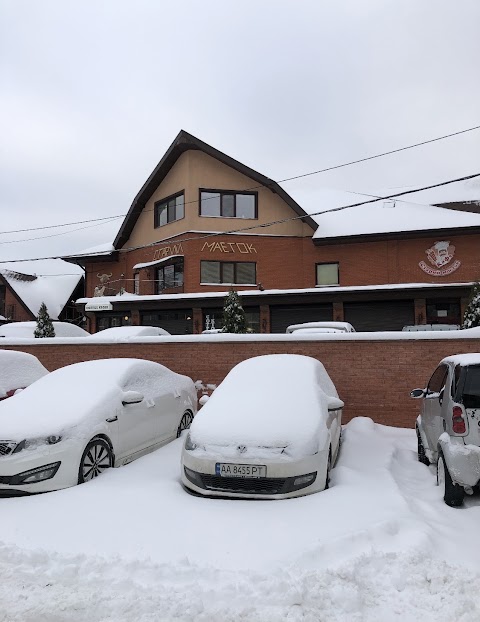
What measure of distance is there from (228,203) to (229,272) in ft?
10.7

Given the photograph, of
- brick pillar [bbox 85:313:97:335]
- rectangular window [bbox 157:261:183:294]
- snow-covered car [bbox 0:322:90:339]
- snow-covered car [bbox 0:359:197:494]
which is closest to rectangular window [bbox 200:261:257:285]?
rectangular window [bbox 157:261:183:294]

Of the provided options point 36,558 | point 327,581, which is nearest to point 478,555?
point 327,581

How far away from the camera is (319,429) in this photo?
5.10 m

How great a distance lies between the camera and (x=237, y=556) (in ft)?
11.6

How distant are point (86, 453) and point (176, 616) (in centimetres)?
283

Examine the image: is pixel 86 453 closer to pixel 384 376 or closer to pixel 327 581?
pixel 327 581

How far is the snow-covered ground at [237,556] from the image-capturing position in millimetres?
2984

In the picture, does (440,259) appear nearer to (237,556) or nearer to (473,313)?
(473,313)

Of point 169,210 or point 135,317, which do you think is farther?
point 169,210

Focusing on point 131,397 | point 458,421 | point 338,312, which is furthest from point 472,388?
point 338,312

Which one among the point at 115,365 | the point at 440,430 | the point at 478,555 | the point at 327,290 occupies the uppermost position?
the point at 327,290

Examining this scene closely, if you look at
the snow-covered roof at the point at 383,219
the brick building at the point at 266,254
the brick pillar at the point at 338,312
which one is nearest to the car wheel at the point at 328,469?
the brick building at the point at 266,254

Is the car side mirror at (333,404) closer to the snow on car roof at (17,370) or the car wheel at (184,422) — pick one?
the car wheel at (184,422)

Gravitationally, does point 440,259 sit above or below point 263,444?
above
